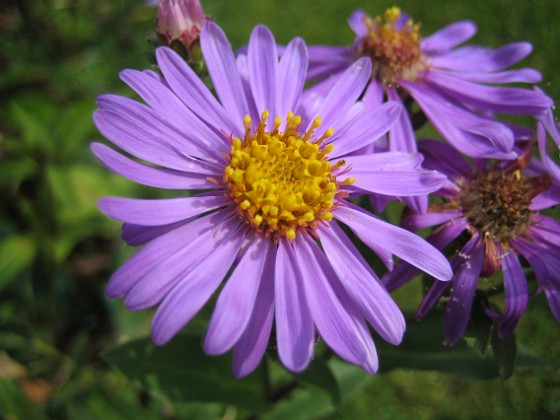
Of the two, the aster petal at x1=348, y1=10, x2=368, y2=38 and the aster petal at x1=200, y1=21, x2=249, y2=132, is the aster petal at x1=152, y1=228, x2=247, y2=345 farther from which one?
the aster petal at x1=348, y1=10, x2=368, y2=38

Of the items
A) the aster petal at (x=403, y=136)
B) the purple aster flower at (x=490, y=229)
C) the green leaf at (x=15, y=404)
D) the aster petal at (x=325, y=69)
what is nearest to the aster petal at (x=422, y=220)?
the purple aster flower at (x=490, y=229)

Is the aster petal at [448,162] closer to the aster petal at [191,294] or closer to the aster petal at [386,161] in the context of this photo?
the aster petal at [386,161]

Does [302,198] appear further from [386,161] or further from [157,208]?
[157,208]

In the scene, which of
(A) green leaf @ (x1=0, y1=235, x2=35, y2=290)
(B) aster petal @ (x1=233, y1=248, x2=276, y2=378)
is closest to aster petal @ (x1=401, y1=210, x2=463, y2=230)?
(B) aster petal @ (x1=233, y1=248, x2=276, y2=378)

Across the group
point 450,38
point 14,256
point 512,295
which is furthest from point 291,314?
point 14,256

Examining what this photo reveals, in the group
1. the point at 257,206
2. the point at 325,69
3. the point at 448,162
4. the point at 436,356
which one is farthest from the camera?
the point at 325,69

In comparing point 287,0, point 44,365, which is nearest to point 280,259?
point 44,365

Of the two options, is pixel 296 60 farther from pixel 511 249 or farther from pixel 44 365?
pixel 44 365
